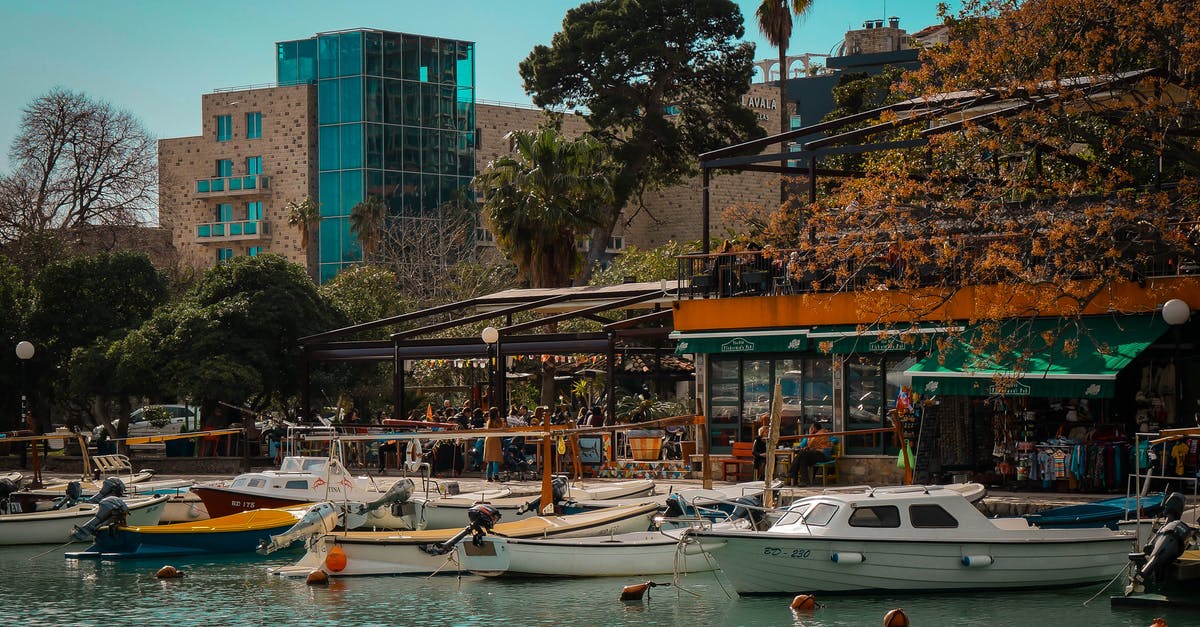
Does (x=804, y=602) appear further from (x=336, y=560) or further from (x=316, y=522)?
(x=316, y=522)

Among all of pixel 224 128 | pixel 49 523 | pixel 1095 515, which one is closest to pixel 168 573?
pixel 49 523

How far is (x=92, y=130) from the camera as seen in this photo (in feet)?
190

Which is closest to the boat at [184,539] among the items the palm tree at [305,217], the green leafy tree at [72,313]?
the green leafy tree at [72,313]

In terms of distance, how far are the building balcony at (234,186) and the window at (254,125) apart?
208cm

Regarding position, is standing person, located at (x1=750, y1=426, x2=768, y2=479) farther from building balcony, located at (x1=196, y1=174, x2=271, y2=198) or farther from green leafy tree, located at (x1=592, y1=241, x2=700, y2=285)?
building balcony, located at (x1=196, y1=174, x2=271, y2=198)

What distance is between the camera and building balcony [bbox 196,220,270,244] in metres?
76.8

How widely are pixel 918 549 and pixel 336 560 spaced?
8810 mm

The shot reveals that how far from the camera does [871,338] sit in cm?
2716

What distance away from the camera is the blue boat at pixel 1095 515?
2036cm

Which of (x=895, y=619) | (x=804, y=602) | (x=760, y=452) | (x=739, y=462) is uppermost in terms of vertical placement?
(x=760, y=452)

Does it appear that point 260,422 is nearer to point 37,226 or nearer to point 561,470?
point 561,470

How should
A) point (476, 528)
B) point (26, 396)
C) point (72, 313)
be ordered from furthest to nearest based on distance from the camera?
point (72, 313) → point (26, 396) → point (476, 528)

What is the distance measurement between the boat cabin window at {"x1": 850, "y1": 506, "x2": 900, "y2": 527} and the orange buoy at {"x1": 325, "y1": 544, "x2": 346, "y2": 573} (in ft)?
26.1

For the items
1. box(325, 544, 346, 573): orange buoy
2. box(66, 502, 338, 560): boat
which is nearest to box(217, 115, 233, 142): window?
box(66, 502, 338, 560): boat
